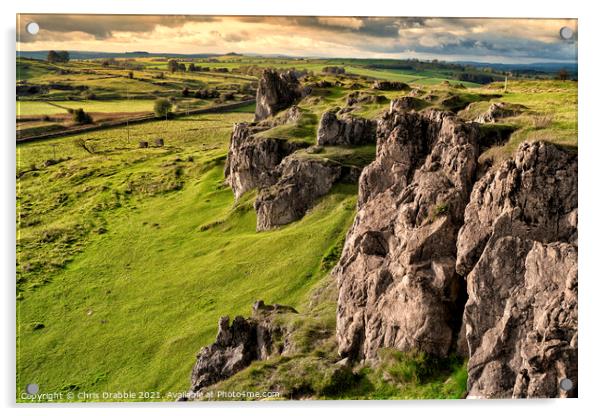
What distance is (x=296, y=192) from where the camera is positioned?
39250 millimetres

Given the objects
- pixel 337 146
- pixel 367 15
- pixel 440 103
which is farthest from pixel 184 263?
pixel 367 15

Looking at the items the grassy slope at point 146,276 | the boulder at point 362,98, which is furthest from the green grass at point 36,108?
the boulder at point 362,98

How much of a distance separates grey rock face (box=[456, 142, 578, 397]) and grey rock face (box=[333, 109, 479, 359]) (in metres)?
0.80

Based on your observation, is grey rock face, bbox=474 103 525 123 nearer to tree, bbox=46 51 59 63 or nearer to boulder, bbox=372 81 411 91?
boulder, bbox=372 81 411 91

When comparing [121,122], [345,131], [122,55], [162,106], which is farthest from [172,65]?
[345,131]

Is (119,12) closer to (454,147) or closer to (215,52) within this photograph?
(215,52)

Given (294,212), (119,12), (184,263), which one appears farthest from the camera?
(294,212)

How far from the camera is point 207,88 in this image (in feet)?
116

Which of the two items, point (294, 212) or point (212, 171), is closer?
point (294, 212)

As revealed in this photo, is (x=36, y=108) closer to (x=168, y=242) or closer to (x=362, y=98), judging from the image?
(x=168, y=242)

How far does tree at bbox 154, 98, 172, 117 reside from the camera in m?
35.1

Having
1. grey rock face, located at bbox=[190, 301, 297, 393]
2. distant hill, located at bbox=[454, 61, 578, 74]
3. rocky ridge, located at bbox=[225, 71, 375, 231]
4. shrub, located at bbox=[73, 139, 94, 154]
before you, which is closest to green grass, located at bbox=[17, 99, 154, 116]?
shrub, located at bbox=[73, 139, 94, 154]

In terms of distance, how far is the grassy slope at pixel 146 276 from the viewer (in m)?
26.3

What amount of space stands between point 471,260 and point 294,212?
2162 centimetres
